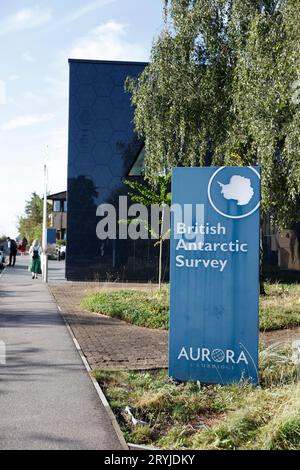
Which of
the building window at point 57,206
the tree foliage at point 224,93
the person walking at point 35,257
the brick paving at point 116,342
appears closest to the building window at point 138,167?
the person walking at point 35,257

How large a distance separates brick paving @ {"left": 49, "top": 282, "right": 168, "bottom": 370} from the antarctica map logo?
2418 mm

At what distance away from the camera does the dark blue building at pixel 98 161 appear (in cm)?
2403

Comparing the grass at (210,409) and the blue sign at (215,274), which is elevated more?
the blue sign at (215,274)

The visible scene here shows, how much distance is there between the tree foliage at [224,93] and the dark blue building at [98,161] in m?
6.96

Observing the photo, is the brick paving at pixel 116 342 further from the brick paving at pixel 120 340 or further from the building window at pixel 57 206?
the building window at pixel 57 206

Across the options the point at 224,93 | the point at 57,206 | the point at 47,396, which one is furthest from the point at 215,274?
the point at 57,206

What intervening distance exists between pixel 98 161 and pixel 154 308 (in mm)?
13007

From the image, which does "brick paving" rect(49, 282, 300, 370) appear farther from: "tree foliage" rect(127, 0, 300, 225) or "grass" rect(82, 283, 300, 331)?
"tree foliage" rect(127, 0, 300, 225)

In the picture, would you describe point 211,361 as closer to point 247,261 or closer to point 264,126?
point 247,261

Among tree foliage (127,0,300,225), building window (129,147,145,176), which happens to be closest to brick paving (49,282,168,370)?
tree foliage (127,0,300,225)

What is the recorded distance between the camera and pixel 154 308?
494 inches

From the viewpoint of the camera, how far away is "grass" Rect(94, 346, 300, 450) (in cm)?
482

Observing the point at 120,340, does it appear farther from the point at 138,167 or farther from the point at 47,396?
the point at 138,167

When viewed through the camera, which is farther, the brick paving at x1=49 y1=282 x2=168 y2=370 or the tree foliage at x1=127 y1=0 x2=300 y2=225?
the tree foliage at x1=127 y1=0 x2=300 y2=225
